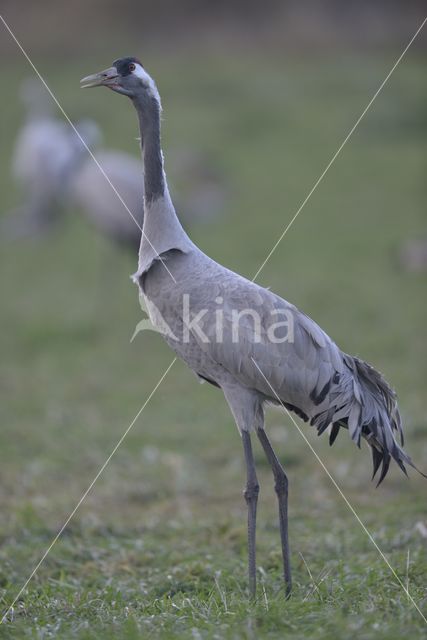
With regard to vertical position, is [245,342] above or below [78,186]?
below

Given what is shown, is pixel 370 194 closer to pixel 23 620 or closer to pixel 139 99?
pixel 139 99

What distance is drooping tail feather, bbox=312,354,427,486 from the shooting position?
4.20 metres

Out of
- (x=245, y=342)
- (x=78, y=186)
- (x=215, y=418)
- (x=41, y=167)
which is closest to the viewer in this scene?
(x=245, y=342)

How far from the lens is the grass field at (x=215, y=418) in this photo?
12.9 feet

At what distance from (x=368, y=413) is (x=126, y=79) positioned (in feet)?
5.83

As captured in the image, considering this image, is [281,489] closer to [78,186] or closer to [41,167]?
[78,186]

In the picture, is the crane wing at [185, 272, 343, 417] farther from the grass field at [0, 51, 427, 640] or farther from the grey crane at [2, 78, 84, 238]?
the grey crane at [2, 78, 84, 238]

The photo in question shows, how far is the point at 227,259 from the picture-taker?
12508 mm

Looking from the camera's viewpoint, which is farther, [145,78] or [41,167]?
[41,167]

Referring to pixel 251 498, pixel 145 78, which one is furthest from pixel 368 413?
pixel 145 78

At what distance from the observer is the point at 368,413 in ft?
Result: 13.9

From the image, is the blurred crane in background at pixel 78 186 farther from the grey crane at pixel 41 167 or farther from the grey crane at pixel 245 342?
the grey crane at pixel 245 342

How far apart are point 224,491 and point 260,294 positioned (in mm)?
2225

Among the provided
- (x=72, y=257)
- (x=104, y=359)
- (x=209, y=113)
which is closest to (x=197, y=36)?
(x=209, y=113)
